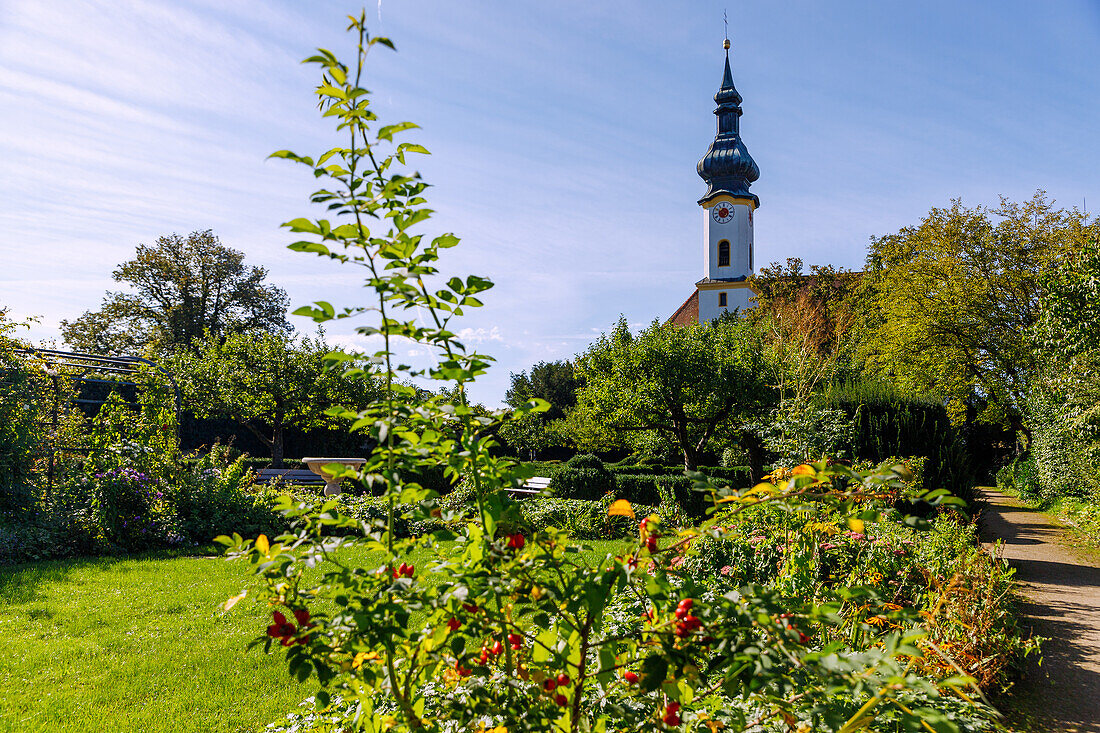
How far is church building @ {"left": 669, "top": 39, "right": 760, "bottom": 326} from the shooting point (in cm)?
3641

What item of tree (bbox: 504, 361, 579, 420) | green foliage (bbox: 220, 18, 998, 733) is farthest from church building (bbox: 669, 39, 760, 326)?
green foliage (bbox: 220, 18, 998, 733)

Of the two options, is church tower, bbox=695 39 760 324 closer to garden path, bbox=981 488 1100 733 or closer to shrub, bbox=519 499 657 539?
garden path, bbox=981 488 1100 733

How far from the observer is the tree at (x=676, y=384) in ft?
35.7

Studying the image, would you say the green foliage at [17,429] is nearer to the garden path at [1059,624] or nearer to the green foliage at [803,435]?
the green foliage at [803,435]

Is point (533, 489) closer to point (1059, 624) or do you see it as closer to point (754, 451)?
point (754, 451)

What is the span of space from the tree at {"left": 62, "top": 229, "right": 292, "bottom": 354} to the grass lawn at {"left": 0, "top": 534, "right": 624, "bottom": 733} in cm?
2039

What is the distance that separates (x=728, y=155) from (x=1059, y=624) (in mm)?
35914

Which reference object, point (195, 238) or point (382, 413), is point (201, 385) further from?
point (382, 413)

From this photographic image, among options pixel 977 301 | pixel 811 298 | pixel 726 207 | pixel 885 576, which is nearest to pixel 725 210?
pixel 726 207

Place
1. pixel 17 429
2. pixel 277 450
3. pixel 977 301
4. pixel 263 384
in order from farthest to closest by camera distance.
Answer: pixel 277 450 → pixel 263 384 → pixel 977 301 → pixel 17 429

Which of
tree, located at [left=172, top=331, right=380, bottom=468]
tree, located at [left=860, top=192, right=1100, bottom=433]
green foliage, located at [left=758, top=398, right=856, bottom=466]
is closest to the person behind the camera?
green foliage, located at [left=758, top=398, right=856, bottom=466]

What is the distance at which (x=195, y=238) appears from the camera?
25.7 m

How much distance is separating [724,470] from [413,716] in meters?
14.0

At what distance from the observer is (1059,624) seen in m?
4.86
